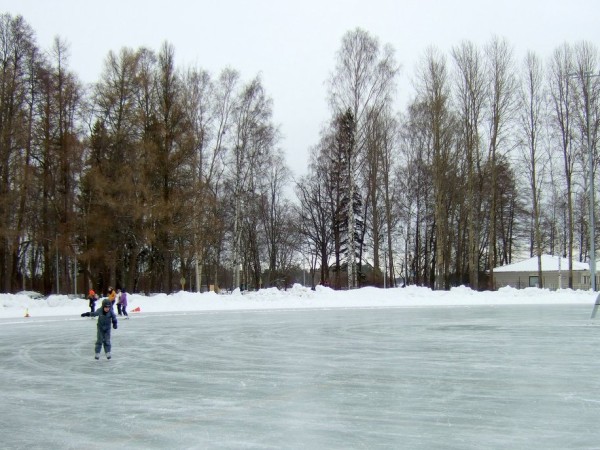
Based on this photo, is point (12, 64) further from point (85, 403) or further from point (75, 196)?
point (85, 403)

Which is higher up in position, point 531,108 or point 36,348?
point 531,108

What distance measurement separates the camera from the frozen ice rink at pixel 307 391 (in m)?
6.46

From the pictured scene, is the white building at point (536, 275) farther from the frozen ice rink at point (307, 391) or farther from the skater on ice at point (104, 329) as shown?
the skater on ice at point (104, 329)

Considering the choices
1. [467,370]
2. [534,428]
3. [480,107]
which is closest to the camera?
[534,428]

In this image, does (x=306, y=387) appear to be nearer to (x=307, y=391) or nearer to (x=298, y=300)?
(x=307, y=391)

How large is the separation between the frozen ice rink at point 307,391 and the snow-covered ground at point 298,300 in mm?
13706

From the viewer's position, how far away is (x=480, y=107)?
1751 inches

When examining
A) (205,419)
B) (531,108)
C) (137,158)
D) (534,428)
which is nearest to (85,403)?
(205,419)

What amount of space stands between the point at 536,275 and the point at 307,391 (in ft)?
184

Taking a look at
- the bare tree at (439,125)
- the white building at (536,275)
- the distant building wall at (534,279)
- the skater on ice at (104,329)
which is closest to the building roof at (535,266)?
the white building at (536,275)

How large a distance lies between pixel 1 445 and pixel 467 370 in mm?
7385

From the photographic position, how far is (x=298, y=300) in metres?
34.7

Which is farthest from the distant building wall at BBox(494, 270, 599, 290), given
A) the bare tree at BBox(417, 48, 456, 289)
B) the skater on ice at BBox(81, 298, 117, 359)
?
the skater on ice at BBox(81, 298, 117, 359)

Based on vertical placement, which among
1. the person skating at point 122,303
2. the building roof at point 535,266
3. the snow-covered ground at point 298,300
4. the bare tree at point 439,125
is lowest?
the snow-covered ground at point 298,300
